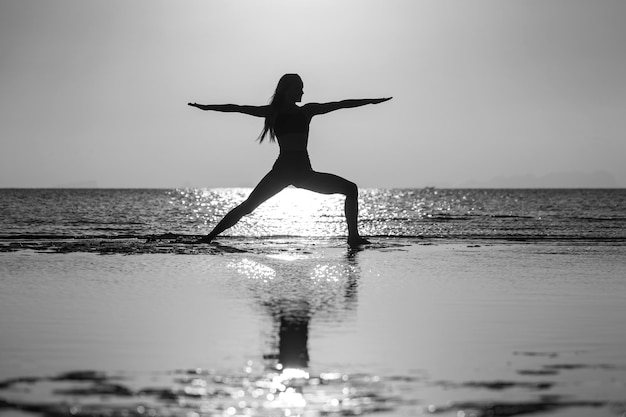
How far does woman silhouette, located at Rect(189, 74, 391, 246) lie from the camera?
43.3 ft

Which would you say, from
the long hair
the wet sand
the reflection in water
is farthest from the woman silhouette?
the wet sand

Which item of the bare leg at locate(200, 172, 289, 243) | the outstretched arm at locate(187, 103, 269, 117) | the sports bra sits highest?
the outstretched arm at locate(187, 103, 269, 117)

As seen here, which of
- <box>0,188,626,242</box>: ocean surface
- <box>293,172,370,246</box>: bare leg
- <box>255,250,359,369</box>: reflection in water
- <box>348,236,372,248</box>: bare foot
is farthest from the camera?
<box>0,188,626,242</box>: ocean surface

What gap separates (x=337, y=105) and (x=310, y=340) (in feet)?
28.0

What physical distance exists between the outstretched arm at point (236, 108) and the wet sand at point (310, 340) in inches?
148

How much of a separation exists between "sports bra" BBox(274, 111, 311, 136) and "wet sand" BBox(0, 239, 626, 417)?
3.51 meters

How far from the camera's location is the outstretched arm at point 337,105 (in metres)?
13.3

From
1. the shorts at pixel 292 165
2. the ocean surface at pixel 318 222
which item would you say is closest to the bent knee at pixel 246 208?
the shorts at pixel 292 165

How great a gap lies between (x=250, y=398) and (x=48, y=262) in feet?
25.4

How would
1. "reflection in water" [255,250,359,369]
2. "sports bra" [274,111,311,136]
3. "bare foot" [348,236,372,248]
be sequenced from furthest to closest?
"bare foot" [348,236,372,248], "sports bra" [274,111,311,136], "reflection in water" [255,250,359,369]

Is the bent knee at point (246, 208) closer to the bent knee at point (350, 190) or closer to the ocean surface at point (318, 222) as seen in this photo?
the bent knee at point (350, 190)

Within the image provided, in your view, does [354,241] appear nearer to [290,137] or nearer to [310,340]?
[290,137]

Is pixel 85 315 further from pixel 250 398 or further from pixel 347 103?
pixel 347 103

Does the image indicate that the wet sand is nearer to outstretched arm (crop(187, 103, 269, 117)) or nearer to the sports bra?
the sports bra
